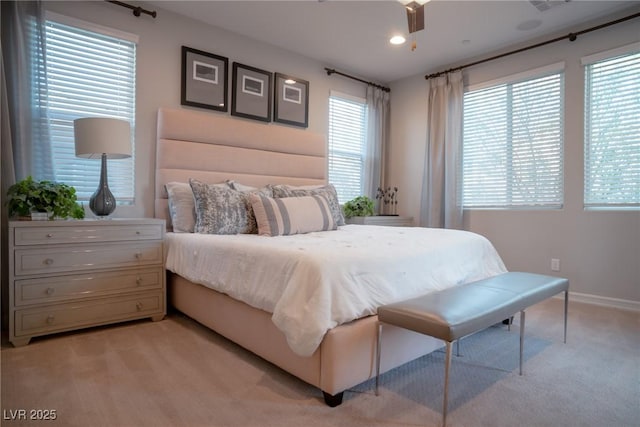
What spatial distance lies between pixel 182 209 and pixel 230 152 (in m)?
0.84

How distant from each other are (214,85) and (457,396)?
328cm

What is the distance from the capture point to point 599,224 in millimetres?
3357

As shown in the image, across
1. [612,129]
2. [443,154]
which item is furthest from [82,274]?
[612,129]

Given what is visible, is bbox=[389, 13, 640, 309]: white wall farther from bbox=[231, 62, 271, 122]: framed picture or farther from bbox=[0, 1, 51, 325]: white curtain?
bbox=[0, 1, 51, 325]: white curtain

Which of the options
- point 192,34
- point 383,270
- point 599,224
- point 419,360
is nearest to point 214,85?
point 192,34

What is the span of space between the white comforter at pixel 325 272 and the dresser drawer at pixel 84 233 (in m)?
0.29

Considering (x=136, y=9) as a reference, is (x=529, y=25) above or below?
above

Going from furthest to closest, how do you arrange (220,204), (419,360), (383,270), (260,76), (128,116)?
(260,76) → (128,116) → (220,204) → (419,360) → (383,270)

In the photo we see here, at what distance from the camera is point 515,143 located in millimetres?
3959

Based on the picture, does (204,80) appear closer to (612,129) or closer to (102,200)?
(102,200)

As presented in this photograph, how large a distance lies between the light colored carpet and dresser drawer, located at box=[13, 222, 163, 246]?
0.64m

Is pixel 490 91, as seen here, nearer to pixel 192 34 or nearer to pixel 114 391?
pixel 192 34

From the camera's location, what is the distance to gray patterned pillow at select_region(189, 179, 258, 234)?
2.78 metres

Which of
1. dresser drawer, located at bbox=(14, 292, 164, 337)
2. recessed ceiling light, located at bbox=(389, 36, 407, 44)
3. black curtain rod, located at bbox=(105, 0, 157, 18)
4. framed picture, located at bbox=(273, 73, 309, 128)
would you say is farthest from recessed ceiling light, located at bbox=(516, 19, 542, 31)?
dresser drawer, located at bbox=(14, 292, 164, 337)
